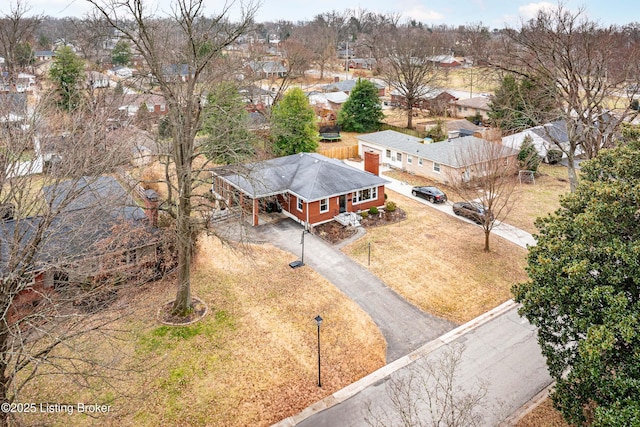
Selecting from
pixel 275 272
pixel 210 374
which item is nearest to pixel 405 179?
pixel 275 272

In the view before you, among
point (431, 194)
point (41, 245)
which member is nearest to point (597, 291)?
point (41, 245)

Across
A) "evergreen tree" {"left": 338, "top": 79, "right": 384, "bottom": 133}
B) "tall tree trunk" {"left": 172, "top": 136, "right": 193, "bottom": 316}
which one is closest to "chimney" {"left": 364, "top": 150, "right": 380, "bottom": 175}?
"tall tree trunk" {"left": 172, "top": 136, "right": 193, "bottom": 316}

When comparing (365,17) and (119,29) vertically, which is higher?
(365,17)

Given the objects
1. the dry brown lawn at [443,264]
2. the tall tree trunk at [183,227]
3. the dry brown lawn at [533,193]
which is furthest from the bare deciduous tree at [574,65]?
the tall tree trunk at [183,227]

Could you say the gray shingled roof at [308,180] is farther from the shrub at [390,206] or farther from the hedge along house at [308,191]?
the shrub at [390,206]

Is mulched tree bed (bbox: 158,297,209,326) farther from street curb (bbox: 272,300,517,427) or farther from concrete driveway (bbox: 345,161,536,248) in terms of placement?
concrete driveway (bbox: 345,161,536,248)

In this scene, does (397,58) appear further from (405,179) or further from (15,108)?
(15,108)
